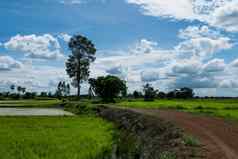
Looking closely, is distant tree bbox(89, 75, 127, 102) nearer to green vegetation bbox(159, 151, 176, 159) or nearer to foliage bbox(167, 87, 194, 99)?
foliage bbox(167, 87, 194, 99)

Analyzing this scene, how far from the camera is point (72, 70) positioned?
8756 centimetres

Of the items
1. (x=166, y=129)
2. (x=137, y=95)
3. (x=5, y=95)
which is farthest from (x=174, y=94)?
(x=166, y=129)

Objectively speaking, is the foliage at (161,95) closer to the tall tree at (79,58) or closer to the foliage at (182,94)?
the foliage at (182,94)

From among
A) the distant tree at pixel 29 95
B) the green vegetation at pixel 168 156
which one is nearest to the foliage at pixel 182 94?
the distant tree at pixel 29 95

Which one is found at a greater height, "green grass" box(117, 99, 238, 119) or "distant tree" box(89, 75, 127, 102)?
"distant tree" box(89, 75, 127, 102)

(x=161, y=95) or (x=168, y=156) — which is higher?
(x=161, y=95)

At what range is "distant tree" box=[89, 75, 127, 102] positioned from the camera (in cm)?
9681

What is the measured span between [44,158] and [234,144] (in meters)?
7.61

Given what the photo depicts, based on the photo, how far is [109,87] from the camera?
9675 cm

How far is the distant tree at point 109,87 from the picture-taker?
318 feet

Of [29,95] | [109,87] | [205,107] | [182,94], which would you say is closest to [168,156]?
[205,107]

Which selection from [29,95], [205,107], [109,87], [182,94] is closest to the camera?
[205,107]

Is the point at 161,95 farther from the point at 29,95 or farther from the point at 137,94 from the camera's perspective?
the point at 29,95

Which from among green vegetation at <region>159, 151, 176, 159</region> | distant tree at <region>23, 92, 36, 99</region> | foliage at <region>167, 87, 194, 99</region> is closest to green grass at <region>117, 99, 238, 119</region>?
green vegetation at <region>159, 151, 176, 159</region>
